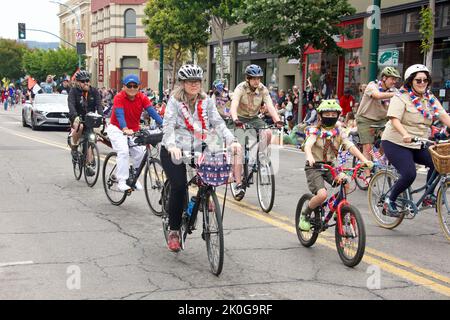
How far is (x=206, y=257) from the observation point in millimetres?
6094

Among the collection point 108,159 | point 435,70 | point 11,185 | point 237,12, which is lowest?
point 11,185

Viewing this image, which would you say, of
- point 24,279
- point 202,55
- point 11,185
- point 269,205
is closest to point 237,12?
point 11,185

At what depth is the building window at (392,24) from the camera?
21672 mm

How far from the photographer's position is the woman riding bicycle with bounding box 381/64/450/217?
7.00 meters

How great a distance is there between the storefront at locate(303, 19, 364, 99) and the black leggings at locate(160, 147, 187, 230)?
17500 millimetres

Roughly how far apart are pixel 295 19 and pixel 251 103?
11.9m

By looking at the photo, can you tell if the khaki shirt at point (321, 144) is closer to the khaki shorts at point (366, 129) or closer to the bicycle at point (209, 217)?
the bicycle at point (209, 217)

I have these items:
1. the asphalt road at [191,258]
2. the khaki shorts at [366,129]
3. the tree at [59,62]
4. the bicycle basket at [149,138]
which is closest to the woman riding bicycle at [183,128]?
the asphalt road at [191,258]

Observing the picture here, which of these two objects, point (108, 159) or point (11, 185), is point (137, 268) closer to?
point (108, 159)

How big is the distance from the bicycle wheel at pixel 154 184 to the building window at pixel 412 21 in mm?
15057

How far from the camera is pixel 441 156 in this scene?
6.42m

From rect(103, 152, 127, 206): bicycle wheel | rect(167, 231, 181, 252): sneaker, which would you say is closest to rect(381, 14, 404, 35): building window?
rect(103, 152, 127, 206): bicycle wheel

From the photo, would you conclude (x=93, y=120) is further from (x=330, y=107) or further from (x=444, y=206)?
(x=444, y=206)

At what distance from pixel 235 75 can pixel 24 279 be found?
31.7 m
